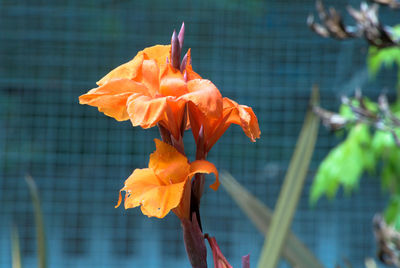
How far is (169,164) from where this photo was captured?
15 cm

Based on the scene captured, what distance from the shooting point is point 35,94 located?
132cm

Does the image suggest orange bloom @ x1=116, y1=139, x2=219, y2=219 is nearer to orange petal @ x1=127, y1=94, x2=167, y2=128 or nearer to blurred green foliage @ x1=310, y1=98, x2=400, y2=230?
orange petal @ x1=127, y1=94, x2=167, y2=128

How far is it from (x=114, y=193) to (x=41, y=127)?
26cm

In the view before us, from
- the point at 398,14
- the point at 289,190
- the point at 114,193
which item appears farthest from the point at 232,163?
the point at 289,190

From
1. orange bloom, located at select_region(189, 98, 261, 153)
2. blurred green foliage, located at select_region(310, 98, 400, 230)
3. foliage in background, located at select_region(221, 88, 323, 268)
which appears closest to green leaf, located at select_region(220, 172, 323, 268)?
foliage in background, located at select_region(221, 88, 323, 268)

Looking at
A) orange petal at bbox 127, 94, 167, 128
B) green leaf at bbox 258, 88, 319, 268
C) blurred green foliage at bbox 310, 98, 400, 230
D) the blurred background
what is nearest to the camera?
orange petal at bbox 127, 94, 167, 128

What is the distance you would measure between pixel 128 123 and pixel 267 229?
37.2 inches

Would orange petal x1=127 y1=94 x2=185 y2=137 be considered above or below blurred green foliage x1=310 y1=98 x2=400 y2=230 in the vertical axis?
above

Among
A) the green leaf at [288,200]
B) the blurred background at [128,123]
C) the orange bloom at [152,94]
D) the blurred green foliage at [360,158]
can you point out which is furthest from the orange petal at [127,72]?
the blurred background at [128,123]

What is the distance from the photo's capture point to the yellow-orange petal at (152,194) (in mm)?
138

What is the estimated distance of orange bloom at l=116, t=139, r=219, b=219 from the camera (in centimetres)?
14

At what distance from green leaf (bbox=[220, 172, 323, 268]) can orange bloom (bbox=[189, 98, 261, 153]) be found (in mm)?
216

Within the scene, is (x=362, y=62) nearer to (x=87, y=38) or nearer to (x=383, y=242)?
(x=87, y=38)

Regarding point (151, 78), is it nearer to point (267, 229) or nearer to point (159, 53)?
point (159, 53)
